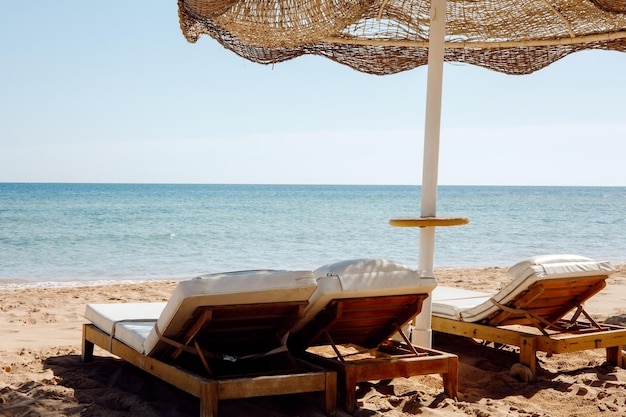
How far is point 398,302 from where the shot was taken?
3.28m

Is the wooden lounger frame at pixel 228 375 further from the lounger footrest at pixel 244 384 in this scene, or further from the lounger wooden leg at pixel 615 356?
the lounger wooden leg at pixel 615 356

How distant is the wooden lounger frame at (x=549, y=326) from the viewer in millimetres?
3822

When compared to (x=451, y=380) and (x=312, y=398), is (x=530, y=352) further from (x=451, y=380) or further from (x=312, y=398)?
(x=312, y=398)

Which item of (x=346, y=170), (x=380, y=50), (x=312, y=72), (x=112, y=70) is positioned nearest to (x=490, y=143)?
(x=346, y=170)

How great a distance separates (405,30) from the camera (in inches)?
192

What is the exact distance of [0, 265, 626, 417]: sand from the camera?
10.1ft

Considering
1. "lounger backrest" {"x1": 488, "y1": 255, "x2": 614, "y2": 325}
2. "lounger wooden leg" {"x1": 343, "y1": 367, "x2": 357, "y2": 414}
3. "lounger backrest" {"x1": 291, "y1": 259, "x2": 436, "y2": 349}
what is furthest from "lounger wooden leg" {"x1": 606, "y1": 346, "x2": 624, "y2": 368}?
"lounger wooden leg" {"x1": 343, "y1": 367, "x2": 357, "y2": 414}

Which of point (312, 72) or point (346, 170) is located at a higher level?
point (312, 72)

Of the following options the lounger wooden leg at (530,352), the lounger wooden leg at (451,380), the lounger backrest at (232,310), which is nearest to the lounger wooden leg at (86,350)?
the lounger backrest at (232,310)

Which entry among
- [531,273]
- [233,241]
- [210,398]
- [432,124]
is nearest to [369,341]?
[531,273]

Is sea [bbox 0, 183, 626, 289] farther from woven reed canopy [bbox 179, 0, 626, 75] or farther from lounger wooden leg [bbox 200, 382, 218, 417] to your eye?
lounger wooden leg [bbox 200, 382, 218, 417]

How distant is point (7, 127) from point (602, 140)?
35272 millimetres

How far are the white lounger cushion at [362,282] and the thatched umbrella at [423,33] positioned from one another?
538 mm

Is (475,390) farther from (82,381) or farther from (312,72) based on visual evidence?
(312,72)
